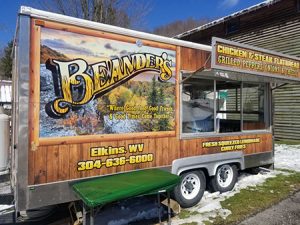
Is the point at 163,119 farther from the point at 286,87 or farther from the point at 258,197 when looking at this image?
the point at 286,87

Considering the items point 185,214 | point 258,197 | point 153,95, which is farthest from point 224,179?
point 153,95

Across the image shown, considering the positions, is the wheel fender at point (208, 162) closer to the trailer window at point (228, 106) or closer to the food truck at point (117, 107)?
the food truck at point (117, 107)

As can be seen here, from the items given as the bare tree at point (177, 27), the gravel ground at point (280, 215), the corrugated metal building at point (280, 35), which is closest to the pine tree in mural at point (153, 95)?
the gravel ground at point (280, 215)

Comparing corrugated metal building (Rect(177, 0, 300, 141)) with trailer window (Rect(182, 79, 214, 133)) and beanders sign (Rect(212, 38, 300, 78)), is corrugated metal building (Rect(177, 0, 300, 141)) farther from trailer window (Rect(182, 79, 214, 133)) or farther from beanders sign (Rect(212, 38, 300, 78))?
trailer window (Rect(182, 79, 214, 133))

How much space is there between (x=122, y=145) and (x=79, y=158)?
28.4 inches

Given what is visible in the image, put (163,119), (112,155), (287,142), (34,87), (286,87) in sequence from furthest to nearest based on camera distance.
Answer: (286,87) → (287,142) → (163,119) → (112,155) → (34,87)

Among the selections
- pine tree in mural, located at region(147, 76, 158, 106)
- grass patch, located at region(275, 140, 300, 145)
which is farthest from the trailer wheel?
grass patch, located at region(275, 140, 300, 145)

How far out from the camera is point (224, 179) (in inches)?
261

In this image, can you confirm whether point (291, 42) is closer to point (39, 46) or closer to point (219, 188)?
point (219, 188)

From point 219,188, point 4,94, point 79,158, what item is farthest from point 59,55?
point 4,94

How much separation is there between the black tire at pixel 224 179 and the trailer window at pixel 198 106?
0.88m

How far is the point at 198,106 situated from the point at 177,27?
22.8 meters

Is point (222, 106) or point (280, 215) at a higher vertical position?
point (222, 106)

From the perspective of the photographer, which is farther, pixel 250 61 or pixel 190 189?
pixel 250 61
